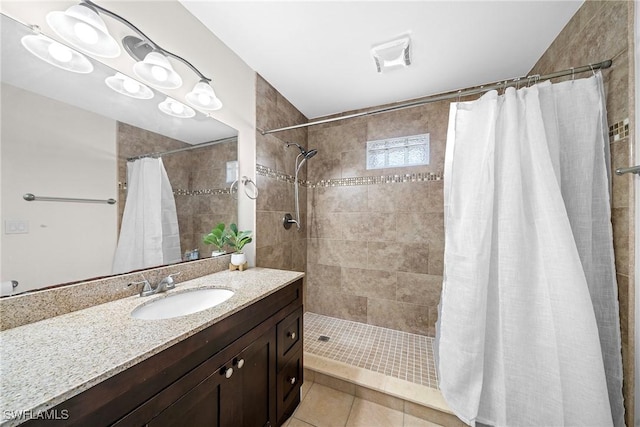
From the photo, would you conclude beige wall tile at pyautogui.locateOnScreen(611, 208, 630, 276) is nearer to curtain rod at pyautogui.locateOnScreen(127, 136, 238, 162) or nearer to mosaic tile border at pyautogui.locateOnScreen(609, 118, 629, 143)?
mosaic tile border at pyautogui.locateOnScreen(609, 118, 629, 143)

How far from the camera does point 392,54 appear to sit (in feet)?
5.06

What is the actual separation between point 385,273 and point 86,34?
2.45m

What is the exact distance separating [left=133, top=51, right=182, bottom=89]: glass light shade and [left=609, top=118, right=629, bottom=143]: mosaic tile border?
213cm

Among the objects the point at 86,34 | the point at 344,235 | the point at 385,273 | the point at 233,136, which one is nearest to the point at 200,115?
the point at 233,136

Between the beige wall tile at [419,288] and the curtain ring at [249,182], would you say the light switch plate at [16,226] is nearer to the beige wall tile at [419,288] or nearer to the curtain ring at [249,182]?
the curtain ring at [249,182]

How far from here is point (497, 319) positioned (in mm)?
1166

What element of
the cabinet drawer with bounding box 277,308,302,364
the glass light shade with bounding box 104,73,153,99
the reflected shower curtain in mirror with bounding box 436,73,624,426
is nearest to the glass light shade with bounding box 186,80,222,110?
the glass light shade with bounding box 104,73,153,99

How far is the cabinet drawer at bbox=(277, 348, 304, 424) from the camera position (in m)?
1.18

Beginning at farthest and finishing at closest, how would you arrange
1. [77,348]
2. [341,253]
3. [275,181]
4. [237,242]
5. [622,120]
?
[341,253] < [275,181] < [237,242] < [622,120] < [77,348]

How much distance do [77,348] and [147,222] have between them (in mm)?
644

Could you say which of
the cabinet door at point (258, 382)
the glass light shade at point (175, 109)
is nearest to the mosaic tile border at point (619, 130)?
the cabinet door at point (258, 382)

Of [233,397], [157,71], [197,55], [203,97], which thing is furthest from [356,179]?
[233,397]

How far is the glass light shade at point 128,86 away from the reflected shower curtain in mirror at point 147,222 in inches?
12.3

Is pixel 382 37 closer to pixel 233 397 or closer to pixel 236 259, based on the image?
pixel 236 259
